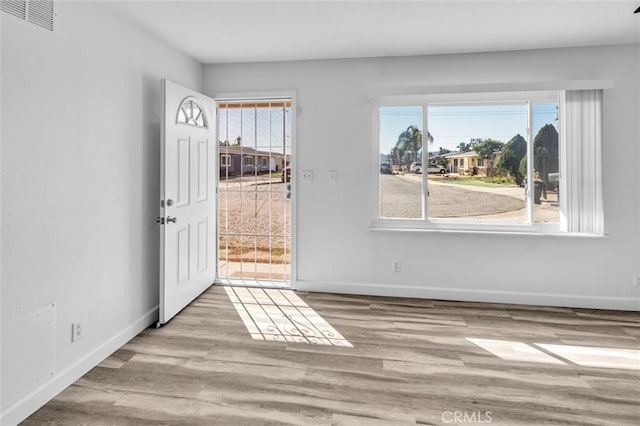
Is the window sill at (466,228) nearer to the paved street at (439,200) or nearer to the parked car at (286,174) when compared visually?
the paved street at (439,200)

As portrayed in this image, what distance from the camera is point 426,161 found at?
392cm

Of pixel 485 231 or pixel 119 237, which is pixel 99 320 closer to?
pixel 119 237

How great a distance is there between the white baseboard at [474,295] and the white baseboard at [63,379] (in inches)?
67.5

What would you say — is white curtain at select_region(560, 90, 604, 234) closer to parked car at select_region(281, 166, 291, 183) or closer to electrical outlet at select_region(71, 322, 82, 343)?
parked car at select_region(281, 166, 291, 183)

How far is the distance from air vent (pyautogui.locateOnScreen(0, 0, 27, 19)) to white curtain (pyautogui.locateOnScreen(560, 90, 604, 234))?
13.1 feet

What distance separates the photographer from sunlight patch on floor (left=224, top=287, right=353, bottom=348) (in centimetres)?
294

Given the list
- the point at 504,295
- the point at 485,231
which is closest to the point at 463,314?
the point at 504,295

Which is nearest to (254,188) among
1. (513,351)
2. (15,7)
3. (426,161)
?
(426,161)

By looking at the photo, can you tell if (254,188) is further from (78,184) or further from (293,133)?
(78,184)

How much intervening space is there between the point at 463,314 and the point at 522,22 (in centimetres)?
239

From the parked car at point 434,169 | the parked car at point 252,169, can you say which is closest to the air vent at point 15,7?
the parked car at point 252,169

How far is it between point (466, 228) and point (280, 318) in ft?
6.58

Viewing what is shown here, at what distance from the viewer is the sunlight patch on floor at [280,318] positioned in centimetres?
294

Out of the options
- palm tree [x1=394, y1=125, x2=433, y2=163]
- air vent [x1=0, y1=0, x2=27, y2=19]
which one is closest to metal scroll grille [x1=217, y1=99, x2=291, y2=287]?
palm tree [x1=394, y1=125, x2=433, y2=163]
